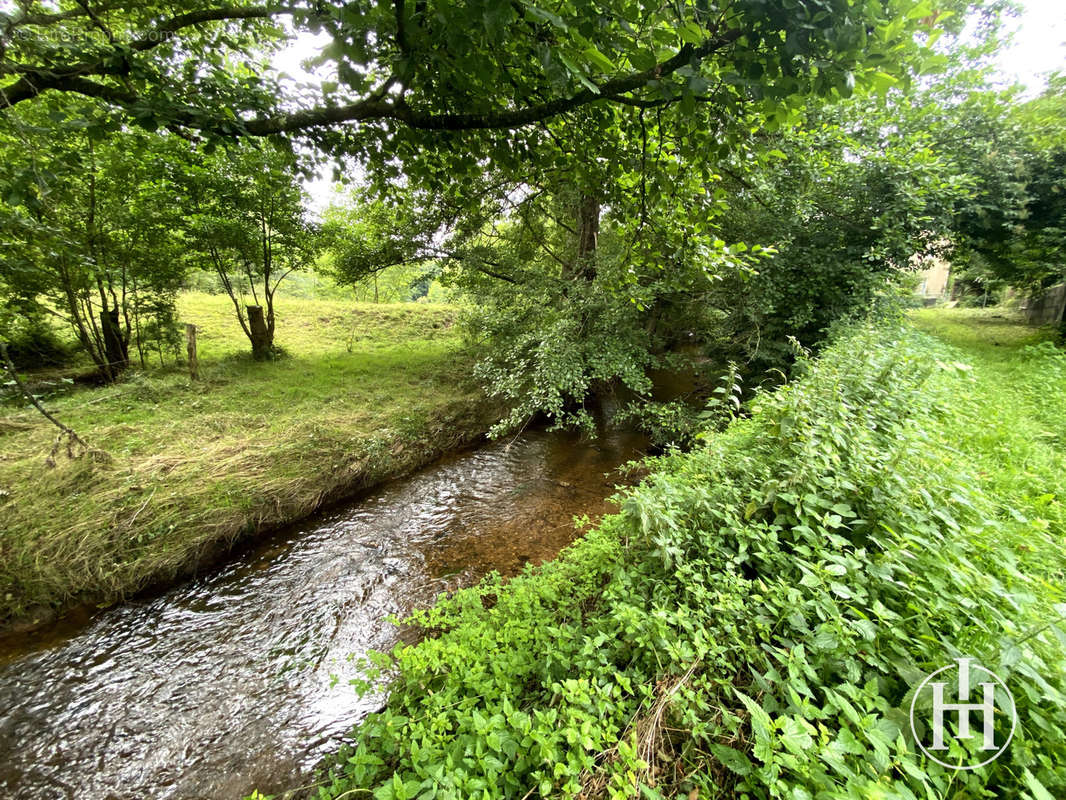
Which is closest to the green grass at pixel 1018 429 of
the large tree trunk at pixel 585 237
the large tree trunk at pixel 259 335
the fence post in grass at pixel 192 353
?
the large tree trunk at pixel 585 237

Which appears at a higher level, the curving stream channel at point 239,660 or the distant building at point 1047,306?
the distant building at point 1047,306

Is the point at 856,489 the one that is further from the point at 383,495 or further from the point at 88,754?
the point at 383,495

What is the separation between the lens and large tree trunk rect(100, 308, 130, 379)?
8438mm

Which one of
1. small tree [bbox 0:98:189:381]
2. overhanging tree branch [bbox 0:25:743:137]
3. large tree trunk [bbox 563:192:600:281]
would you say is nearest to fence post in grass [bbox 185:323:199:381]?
small tree [bbox 0:98:189:381]

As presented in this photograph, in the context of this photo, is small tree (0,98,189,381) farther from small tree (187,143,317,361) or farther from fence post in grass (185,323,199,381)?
fence post in grass (185,323,199,381)

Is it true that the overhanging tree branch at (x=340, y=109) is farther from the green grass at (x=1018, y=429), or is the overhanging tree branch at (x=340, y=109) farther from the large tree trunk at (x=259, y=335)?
the large tree trunk at (x=259, y=335)

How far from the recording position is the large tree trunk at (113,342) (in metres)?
8.44

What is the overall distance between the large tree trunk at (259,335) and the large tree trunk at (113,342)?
8.73 ft

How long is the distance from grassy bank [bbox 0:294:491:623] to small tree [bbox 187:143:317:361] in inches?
90.3

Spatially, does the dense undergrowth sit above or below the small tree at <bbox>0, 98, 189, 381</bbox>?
below

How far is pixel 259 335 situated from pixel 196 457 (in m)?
6.84

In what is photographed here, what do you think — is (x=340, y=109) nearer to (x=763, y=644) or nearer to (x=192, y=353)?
(x=763, y=644)

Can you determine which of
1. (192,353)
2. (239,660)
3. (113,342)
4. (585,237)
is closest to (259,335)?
(192,353)

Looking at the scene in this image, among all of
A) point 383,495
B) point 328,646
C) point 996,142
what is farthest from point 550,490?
point 996,142
